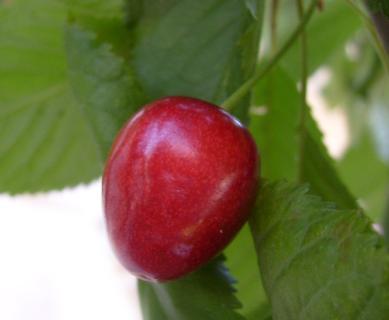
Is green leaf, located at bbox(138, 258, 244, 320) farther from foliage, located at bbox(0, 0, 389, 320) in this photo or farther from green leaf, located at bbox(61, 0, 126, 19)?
green leaf, located at bbox(61, 0, 126, 19)

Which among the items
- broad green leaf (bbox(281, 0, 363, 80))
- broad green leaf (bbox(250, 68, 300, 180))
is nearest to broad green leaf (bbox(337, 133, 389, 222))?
broad green leaf (bbox(281, 0, 363, 80))

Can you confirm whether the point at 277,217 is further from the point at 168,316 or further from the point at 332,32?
the point at 332,32

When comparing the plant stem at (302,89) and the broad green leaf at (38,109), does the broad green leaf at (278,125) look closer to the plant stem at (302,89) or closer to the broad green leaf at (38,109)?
the plant stem at (302,89)

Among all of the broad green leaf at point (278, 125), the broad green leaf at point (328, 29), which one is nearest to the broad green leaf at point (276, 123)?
the broad green leaf at point (278, 125)

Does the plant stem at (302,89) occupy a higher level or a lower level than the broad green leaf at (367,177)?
higher

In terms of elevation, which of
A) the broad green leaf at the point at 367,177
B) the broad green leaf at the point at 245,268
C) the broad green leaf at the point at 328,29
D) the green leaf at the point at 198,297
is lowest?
the broad green leaf at the point at 367,177

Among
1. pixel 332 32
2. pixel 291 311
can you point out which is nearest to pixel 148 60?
pixel 291 311

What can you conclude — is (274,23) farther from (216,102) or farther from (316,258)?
(316,258)
